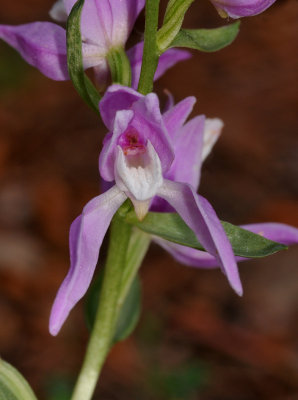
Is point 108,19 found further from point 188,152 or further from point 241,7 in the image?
point 188,152

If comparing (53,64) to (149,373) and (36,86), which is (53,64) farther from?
(36,86)

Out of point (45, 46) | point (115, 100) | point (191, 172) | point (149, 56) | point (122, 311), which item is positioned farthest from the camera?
point (122, 311)

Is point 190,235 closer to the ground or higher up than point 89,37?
closer to the ground

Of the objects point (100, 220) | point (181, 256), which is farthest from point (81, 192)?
point (100, 220)

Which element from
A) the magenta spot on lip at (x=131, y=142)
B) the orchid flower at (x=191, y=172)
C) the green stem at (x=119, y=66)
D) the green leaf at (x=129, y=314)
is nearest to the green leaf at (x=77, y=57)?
the green stem at (x=119, y=66)

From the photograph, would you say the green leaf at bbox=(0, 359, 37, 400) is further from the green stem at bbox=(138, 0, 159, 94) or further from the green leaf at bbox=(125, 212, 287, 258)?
the green stem at bbox=(138, 0, 159, 94)

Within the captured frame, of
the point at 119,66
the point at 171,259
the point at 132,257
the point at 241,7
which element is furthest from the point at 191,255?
the point at 171,259
